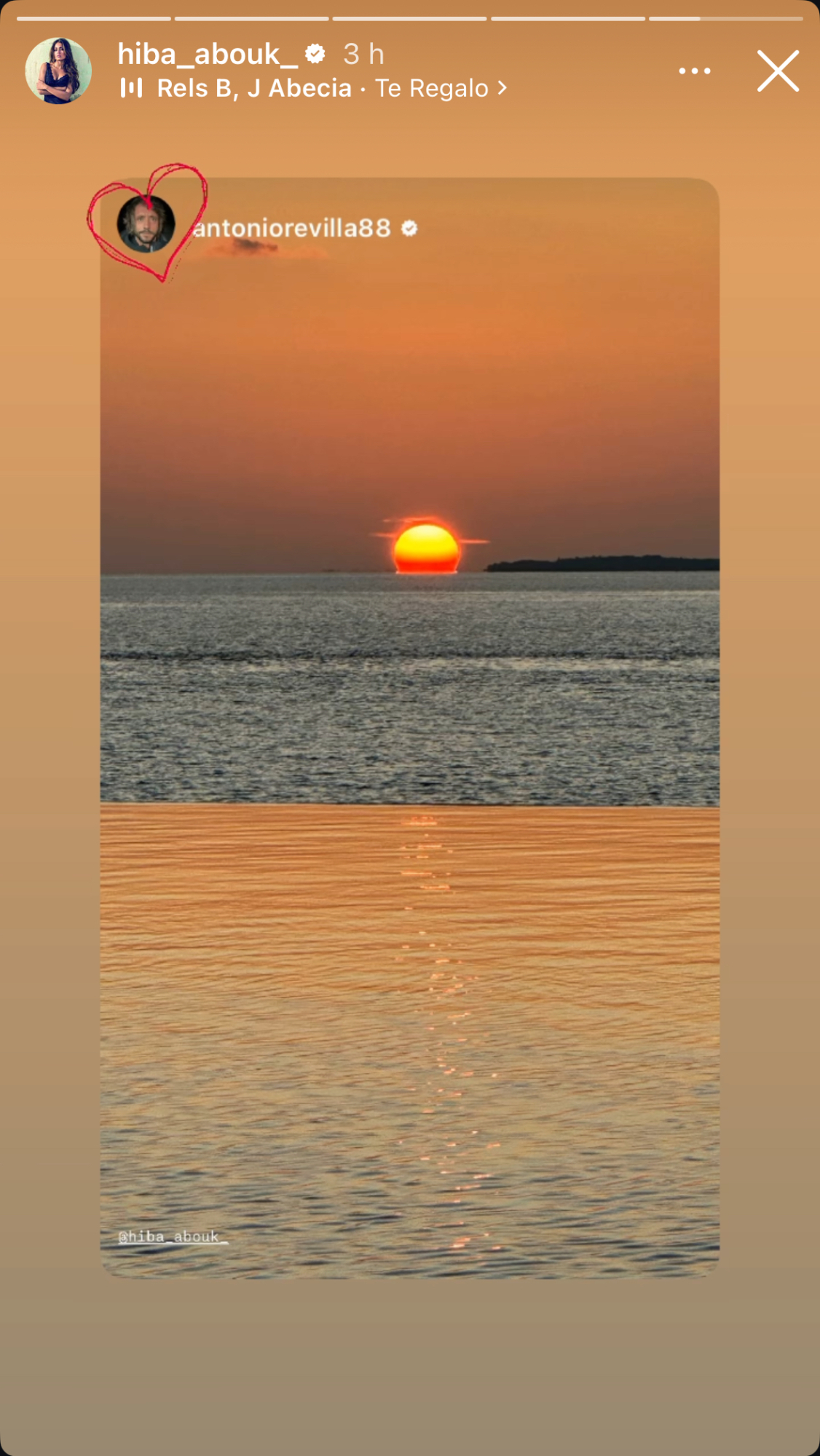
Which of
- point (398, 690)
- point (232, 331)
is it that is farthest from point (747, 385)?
point (232, 331)

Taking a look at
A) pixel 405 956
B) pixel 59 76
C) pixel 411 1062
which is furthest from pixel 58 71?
pixel 405 956

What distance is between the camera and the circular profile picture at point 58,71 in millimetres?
5055

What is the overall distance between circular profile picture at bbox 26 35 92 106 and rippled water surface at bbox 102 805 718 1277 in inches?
123

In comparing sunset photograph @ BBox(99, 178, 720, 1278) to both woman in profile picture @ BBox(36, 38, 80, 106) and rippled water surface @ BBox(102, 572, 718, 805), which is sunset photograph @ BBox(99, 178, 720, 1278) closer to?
woman in profile picture @ BBox(36, 38, 80, 106)

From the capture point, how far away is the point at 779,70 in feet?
16.5

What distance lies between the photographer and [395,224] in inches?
201

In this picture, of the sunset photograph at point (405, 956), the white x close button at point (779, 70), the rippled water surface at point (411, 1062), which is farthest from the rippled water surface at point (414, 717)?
the white x close button at point (779, 70)

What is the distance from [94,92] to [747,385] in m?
1.89

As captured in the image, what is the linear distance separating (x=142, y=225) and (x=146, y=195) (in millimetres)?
95

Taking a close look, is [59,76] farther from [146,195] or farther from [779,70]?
[779,70]

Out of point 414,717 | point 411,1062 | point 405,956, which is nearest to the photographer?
point 411,1062

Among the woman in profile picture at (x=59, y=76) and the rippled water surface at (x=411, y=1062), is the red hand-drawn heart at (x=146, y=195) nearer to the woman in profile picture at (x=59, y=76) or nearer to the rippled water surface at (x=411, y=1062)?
the woman in profile picture at (x=59, y=76)

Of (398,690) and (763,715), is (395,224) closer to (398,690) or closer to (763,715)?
(763,715)

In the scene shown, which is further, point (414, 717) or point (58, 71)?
point (414, 717)
